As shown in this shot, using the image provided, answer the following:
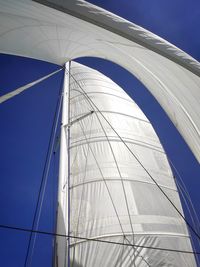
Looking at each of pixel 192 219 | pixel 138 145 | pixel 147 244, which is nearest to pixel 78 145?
pixel 138 145

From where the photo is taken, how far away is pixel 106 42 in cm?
305

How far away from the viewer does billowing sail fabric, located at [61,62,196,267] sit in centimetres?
393

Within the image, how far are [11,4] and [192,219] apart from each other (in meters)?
5.03

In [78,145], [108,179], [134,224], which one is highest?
[78,145]

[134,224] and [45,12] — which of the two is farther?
[134,224]

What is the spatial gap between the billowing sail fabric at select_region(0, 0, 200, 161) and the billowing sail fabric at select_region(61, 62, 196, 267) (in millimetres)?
1056

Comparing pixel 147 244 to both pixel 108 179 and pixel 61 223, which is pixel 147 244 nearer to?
pixel 108 179

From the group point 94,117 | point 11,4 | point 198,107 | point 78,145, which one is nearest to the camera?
point 11,4

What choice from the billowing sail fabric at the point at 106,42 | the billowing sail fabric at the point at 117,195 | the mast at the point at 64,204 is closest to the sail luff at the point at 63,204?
the mast at the point at 64,204

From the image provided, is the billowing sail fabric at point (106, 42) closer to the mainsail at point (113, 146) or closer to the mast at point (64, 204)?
the mainsail at point (113, 146)

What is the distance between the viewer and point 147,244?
4.40 metres

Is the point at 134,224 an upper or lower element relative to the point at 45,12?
lower

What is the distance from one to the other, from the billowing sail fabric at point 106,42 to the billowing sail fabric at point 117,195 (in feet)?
3.46

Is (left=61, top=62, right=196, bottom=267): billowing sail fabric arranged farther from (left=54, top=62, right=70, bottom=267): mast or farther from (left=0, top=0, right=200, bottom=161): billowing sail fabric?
(left=0, top=0, right=200, bottom=161): billowing sail fabric
